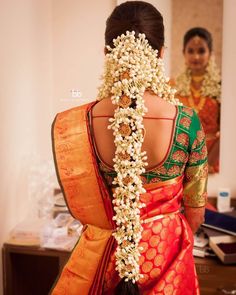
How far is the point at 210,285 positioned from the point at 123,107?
2.95 ft

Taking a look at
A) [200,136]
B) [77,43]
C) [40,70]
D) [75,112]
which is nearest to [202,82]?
[77,43]

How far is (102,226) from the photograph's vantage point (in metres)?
1.24

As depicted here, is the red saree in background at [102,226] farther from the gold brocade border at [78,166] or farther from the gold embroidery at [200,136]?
the gold embroidery at [200,136]

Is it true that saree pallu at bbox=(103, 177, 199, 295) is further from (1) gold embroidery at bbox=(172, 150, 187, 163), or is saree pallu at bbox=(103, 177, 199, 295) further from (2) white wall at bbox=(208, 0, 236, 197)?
(2) white wall at bbox=(208, 0, 236, 197)

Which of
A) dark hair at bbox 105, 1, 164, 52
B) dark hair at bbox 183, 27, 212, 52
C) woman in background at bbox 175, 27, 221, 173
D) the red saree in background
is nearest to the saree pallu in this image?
the red saree in background

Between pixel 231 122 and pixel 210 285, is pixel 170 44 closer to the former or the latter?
pixel 231 122

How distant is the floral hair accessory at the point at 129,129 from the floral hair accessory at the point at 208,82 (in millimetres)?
898

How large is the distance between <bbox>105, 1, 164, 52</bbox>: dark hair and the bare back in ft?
0.54

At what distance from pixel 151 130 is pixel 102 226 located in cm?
33

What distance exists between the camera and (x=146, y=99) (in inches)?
45.6

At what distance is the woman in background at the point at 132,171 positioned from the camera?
1.13 meters

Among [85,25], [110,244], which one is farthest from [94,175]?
[85,25]

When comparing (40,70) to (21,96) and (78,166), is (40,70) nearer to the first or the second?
(21,96)

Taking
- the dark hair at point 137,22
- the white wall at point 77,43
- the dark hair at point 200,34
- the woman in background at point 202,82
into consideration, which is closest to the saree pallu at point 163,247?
the dark hair at point 137,22
